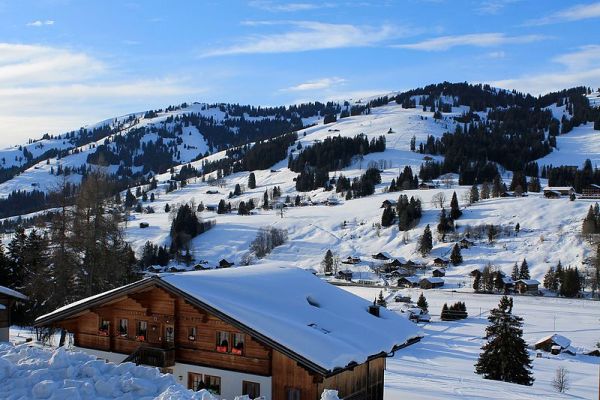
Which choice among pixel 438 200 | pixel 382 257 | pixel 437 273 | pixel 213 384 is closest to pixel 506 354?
pixel 213 384

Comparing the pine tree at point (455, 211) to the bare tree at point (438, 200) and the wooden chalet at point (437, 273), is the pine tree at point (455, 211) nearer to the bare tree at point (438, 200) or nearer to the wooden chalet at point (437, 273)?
the bare tree at point (438, 200)

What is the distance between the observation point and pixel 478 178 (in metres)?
154

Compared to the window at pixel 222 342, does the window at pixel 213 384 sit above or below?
below

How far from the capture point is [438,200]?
12850cm

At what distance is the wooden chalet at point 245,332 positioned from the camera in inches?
599

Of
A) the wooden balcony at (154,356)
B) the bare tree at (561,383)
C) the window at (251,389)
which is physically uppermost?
the wooden balcony at (154,356)

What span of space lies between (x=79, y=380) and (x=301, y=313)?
31.6ft

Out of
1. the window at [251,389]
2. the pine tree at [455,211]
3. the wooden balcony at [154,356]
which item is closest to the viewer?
the window at [251,389]

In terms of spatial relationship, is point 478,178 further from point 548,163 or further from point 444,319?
point 444,319

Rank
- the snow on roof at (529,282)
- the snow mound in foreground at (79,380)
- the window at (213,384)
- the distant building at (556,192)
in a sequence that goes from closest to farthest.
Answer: the snow mound in foreground at (79,380)
the window at (213,384)
the snow on roof at (529,282)
the distant building at (556,192)

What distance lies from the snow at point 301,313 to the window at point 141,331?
7.38 feet

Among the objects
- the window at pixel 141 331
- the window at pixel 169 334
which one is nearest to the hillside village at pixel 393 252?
the window at pixel 141 331

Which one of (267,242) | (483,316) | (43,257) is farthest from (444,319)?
(267,242)

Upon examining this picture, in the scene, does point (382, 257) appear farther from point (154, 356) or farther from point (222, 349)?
point (222, 349)
